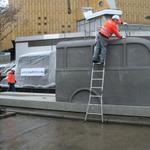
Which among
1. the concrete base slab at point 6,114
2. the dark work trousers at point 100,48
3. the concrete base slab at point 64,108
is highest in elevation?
the dark work trousers at point 100,48

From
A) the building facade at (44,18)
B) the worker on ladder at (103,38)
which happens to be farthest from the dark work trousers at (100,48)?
the building facade at (44,18)

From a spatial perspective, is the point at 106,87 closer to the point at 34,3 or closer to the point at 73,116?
the point at 73,116

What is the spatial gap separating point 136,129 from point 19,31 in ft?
180

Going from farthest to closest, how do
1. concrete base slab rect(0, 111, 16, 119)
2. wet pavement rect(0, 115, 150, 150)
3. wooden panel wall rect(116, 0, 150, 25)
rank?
wooden panel wall rect(116, 0, 150, 25) → concrete base slab rect(0, 111, 16, 119) → wet pavement rect(0, 115, 150, 150)

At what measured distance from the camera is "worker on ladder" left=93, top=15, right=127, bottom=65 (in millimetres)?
9508

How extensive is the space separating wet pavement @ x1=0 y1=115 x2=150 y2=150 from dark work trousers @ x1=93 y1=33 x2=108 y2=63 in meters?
1.61

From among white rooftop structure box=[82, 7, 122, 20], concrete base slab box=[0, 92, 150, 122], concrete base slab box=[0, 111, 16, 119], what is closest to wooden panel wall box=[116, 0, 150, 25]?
white rooftop structure box=[82, 7, 122, 20]

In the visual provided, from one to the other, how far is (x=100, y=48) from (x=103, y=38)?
272mm

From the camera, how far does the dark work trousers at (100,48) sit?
9.48 meters

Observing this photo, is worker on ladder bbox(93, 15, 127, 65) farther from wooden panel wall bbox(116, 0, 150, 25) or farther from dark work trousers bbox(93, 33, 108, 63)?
wooden panel wall bbox(116, 0, 150, 25)

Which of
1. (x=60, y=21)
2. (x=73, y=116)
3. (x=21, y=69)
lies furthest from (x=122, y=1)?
(x=73, y=116)

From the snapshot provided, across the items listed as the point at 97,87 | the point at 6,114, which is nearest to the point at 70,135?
the point at 97,87

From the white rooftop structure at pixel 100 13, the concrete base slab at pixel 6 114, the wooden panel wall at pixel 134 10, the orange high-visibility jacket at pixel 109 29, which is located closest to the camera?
the orange high-visibility jacket at pixel 109 29

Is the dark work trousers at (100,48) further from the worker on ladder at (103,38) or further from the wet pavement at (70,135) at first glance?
the wet pavement at (70,135)
